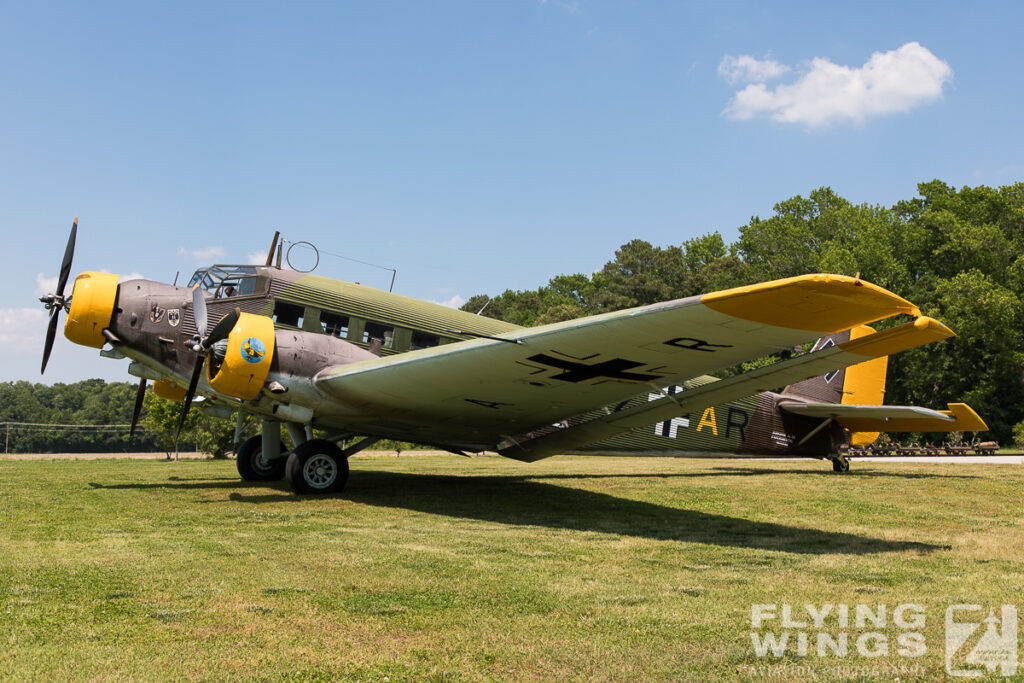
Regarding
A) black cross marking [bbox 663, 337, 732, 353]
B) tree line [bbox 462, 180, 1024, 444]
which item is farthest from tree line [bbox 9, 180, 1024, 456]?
black cross marking [bbox 663, 337, 732, 353]

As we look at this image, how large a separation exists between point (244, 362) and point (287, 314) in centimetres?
199

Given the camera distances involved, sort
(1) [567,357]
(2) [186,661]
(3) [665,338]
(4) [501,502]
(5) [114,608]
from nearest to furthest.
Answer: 1. (2) [186,661]
2. (5) [114,608]
3. (3) [665,338]
4. (1) [567,357]
5. (4) [501,502]

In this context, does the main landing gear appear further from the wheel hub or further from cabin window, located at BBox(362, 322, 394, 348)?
cabin window, located at BBox(362, 322, 394, 348)

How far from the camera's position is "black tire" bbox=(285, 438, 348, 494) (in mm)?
10641

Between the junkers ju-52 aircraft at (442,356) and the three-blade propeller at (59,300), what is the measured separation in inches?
1.3

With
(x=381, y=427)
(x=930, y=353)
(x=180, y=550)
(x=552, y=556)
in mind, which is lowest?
(x=180, y=550)

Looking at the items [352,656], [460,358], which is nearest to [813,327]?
[460,358]

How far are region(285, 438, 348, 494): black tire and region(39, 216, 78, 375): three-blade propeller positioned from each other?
13.5 feet

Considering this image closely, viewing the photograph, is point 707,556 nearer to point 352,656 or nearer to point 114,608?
point 352,656

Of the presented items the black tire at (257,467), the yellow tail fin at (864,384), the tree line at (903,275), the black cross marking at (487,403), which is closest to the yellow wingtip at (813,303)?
the black cross marking at (487,403)

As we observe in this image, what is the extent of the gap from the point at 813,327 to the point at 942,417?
1111 cm

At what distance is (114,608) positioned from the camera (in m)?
4.37

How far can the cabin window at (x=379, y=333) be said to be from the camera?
473 inches

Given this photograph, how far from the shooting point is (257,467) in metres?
13.6
